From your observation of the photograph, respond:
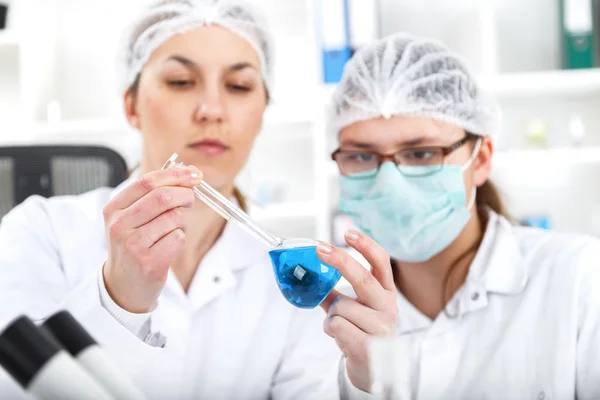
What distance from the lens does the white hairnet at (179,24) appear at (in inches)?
47.3

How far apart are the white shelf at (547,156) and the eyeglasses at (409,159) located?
1072mm

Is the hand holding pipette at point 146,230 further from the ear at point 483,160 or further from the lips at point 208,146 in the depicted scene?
the ear at point 483,160

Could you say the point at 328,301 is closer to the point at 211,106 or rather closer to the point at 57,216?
the point at 211,106

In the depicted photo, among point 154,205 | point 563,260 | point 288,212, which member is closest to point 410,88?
point 563,260

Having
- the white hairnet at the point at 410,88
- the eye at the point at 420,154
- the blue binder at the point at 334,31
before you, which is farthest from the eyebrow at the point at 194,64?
the blue binder at the point at 334,31

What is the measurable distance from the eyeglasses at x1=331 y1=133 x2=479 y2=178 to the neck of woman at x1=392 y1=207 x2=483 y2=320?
0.61 ft

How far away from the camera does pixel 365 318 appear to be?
83 centimetres

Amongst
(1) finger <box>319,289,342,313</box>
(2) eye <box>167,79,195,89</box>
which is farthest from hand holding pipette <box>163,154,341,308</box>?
(2) eye <box>167,79,195,89</box>

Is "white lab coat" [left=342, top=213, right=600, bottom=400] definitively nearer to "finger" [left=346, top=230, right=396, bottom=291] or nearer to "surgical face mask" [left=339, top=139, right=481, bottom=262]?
"surgical face mask" [left=339, top=139, right=481, bottom=262]

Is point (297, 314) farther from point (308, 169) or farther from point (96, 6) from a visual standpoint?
point (96, 6)

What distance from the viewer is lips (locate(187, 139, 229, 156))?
1118 millimetres

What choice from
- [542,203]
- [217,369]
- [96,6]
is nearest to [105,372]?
[217,369]

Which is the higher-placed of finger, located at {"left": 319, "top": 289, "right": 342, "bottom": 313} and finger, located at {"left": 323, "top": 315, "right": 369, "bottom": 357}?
finger, located at {"left": 319, "top": 289, "right": 342, "bottom": 313}

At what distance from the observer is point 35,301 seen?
0.96 meters
